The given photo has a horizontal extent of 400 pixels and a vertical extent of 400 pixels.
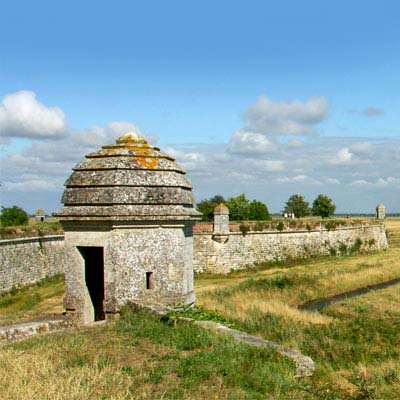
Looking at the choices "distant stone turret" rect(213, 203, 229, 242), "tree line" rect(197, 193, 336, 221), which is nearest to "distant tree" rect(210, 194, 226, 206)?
"tree line" rect(197, 193, 336, 221)

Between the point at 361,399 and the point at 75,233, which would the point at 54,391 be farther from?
the point at 75,233

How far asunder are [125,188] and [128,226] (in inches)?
22.9

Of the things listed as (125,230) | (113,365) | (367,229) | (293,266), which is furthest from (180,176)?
(367,229)

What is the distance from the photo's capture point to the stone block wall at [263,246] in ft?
82.1

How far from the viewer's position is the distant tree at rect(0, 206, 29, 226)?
3200 cm

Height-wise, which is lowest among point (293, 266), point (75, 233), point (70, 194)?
point (293, 266)

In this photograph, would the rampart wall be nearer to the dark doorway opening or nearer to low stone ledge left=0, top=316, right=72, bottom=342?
the dark doorway opening

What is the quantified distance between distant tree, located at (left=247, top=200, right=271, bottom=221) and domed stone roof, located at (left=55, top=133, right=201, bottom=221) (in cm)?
3554

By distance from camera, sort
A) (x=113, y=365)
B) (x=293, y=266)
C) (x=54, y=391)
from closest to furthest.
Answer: (x=54, y=391), (x=113, y=365), (x=293, y=266)

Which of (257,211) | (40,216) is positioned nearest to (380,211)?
(257,211)

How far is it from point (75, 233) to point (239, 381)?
4333mm

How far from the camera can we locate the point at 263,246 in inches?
1073

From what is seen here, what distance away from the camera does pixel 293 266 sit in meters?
27.6

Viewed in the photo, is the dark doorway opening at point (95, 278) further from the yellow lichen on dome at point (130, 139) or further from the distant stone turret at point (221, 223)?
the distant stone turret at point (221, 223)
